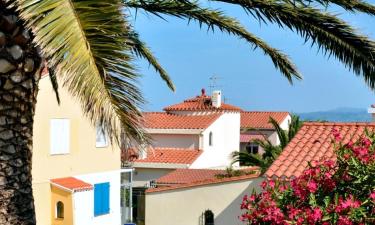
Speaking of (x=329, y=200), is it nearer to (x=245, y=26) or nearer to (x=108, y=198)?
(x=245, y=26)

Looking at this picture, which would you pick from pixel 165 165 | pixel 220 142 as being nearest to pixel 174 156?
pixel 165 165

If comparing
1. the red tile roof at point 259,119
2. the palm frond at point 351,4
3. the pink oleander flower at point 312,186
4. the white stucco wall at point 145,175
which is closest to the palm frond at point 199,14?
the palm frond at point 351,4

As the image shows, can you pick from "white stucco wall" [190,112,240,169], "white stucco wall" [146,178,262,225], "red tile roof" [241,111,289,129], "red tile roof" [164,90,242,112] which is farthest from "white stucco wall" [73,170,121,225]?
"red tile roof" [241,111,289,129]

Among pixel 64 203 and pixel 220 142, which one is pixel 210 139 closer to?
pixel 220 142

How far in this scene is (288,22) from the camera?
9.20 meters

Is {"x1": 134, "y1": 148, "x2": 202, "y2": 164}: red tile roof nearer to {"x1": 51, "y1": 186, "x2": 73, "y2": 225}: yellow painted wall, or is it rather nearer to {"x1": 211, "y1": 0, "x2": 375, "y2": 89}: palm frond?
{"x1": 51, "y1": 186, "x2": 73, "y2": 225}: yellow painted wall

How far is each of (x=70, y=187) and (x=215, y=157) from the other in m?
23.2

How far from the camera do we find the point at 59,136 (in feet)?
91.4

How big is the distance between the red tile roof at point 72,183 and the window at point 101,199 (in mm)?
1607

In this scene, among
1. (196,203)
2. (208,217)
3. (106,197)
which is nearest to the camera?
(208,217)

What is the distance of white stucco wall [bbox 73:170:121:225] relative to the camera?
1111 inches

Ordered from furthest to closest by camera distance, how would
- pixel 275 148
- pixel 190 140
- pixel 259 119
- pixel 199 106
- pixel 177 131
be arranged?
pixel 259 119
pixel 199 106
pixel 190 140
pixel 177 131
pixel 275 148

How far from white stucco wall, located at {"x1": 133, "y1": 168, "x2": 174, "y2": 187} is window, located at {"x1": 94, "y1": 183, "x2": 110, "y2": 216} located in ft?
41.8

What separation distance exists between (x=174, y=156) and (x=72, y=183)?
18.0 metres
